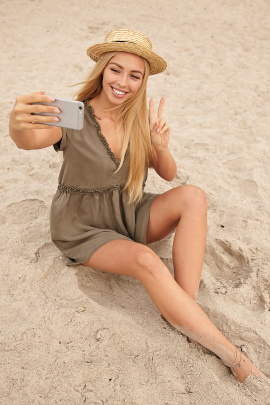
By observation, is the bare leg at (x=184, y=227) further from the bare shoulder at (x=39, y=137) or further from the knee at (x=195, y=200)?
the bare shoulder at (x=39, y=137)

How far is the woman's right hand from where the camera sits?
1537 mm

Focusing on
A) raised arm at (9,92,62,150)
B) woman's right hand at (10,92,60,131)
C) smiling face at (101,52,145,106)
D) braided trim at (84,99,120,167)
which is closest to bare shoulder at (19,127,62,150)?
raised arm at (9,92,62,150)

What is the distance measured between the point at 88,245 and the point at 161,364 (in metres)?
0.65

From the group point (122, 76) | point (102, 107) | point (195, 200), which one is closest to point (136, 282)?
point (195, 200)

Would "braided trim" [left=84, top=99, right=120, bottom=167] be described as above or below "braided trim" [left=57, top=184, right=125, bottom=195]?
above

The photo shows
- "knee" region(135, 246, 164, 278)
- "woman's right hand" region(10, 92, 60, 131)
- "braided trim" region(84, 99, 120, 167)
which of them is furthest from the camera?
"braided trim" region(84, 99, 120, 167)

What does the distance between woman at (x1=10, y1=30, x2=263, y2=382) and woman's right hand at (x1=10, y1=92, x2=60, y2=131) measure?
19 cm

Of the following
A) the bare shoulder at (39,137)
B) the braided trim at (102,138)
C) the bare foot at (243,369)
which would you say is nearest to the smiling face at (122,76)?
the braided trim at (102,138)

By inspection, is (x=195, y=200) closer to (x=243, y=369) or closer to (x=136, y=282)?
(x=136, y=282)

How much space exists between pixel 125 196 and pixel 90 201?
18 cm

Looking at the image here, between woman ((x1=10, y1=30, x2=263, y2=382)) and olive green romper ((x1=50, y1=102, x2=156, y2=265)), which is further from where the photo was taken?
olive green romper ((x1=50, y1=102, x2=156, y2=265))

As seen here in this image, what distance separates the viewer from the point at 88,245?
204 cm

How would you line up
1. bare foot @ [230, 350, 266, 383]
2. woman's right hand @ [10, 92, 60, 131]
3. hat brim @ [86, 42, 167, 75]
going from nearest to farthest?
woman's right hand @ [10, 92, 60, 131], bare foot @ [230, 350, 266, 383], hat brim @ [86, 42, 167, 75]

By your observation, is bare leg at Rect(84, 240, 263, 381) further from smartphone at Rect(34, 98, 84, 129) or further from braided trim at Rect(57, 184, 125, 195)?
smartphone at Rect(34, 98, 84, 129)
